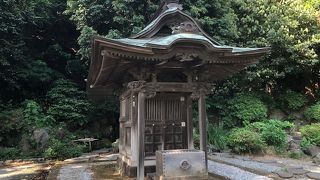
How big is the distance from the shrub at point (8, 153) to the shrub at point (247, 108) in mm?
12275

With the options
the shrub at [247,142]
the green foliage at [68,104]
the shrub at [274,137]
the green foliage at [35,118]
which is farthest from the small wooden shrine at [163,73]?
the green foliage at [68,104]

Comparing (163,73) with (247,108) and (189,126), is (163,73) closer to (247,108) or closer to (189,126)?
(189,126)

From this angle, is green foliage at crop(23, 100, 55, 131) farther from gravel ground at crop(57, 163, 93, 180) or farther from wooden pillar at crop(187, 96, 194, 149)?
wooden pillar at crop(187, 96, 194, 149)

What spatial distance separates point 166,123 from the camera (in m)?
9.65

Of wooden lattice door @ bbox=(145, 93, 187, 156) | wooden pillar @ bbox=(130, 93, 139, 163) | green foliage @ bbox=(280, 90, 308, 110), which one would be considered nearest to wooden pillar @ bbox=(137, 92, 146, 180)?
wooden pillar @ bbox=(130, 93, 139, 163)

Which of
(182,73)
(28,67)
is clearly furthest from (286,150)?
(28,67)

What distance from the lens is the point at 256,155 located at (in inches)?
559

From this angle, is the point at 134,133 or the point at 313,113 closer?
the point at 134,133

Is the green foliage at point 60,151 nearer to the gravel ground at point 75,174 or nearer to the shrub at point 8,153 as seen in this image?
the shrub at point 8,153

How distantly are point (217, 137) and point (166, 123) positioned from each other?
25.2 ft

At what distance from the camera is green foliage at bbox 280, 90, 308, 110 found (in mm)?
19203

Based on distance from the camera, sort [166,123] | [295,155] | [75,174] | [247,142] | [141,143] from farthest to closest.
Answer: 1. [295,155]
2. [247,142]
3. [75,174]
4. [166,123]
5. [141,143]

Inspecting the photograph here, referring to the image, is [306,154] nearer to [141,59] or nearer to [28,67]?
[141,59]

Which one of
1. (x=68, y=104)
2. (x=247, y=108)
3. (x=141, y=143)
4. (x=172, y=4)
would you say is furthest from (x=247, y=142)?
(x=68, y=104)
